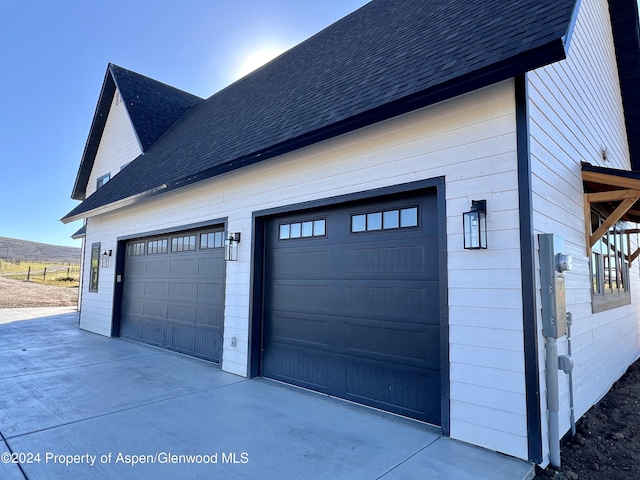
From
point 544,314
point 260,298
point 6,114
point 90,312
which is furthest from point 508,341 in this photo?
point 6,114

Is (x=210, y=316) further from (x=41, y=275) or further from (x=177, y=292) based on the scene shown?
(x=41, y=275)

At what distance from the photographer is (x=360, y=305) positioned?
4.16 metres

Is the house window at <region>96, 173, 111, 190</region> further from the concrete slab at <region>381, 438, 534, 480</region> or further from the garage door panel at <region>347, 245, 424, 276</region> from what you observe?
the concrete slab at <region>381, 438, 534, 480</region>

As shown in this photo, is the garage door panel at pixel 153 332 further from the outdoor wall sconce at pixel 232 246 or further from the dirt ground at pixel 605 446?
the dirt ground at pixel 605 446

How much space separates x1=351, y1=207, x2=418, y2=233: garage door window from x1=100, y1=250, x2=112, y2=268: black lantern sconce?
7587 mm

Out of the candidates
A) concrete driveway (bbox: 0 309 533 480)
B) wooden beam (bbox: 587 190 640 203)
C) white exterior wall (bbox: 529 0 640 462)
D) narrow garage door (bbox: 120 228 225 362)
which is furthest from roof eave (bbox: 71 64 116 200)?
wooden beam (bbox: 587 190 640 203)

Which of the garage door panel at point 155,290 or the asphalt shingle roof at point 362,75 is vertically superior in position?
the asphalt shingle roof at point 362,75

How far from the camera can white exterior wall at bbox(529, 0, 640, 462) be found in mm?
3244

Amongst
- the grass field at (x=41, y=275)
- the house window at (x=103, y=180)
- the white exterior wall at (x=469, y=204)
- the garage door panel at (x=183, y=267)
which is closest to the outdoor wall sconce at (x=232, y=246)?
the garage door panel at (x=183, y=267)

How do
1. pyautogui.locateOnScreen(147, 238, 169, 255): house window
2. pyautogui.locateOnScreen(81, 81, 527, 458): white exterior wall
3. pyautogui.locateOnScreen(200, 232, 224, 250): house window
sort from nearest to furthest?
pyautogui.locateOnScreen(81, 81, 527, 458): white exterior wall, pyautogui.locateOnScreen(200, 232, 224, 250): house window, pyautogui.locateOnScreen(147, 238, 169, 255): house window

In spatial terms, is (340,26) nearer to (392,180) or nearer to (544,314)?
(392,180)

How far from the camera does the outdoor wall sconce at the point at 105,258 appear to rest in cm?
921

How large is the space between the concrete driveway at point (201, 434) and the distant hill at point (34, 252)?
41310 millimetres

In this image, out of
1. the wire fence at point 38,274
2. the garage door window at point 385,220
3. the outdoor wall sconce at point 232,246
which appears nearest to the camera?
the garage door window at point 385,220
